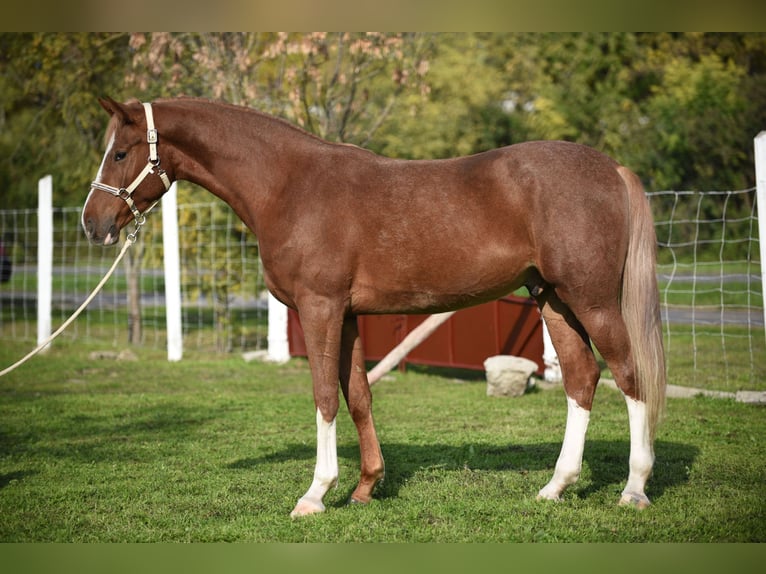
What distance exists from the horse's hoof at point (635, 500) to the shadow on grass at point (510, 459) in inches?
12.4

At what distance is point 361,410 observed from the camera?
16.1 feet

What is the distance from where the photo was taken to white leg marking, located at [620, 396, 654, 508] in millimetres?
4629

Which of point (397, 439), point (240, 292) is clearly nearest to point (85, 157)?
point (240, 292)

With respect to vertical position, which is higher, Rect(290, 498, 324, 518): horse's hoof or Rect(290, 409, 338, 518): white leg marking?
Rect(290, 409, 338, 518): white leg marking

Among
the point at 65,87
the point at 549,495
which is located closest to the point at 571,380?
the point at 549,495

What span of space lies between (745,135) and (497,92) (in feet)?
33.5

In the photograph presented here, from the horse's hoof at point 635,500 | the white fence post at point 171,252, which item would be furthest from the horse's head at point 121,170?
the white fence post at point 171,252

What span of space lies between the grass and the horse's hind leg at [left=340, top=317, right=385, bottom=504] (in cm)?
15

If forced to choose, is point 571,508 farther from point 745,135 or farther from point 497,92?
point 497,92

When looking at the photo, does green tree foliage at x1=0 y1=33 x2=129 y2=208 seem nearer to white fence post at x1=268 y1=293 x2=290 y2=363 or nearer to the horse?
white fence post at x1=268 y1=293 x2=290 y2=363

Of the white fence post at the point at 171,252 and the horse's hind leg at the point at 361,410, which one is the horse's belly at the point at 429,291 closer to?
the horse's hind leg at the point at 361,410

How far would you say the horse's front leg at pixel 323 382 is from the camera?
4633mm

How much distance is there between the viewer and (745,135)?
23.8 m

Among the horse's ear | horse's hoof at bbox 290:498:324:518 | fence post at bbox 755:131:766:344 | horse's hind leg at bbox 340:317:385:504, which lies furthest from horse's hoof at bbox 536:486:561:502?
fence post at bbox 755:131:766:344
